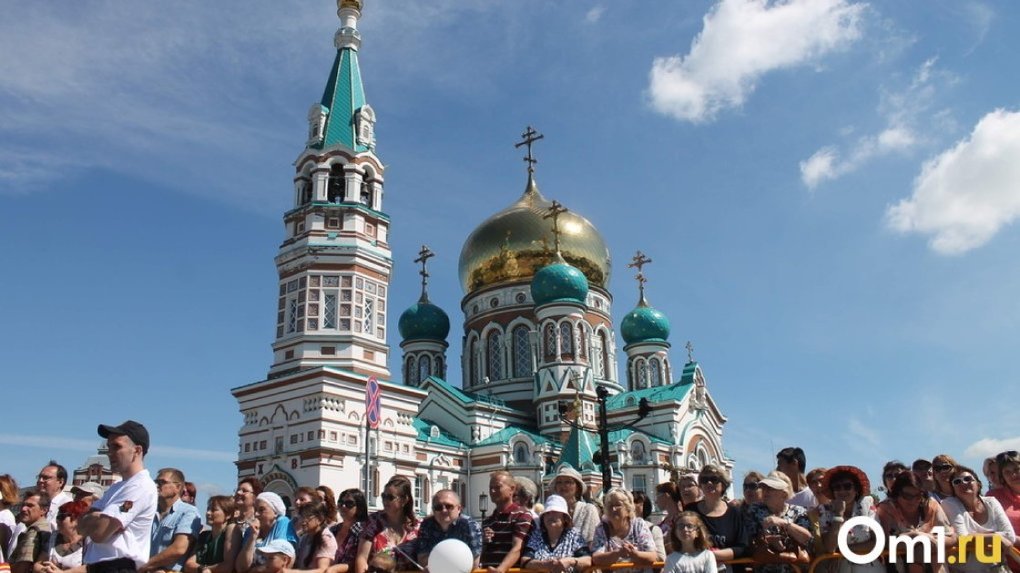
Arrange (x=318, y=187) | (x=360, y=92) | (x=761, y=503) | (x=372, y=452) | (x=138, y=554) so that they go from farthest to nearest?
1. (x=360, y=92)
2. (x=318, y=187)
3. (x=372, y=452)
4. (x=761, y=503)
5. (x=138, y=554)

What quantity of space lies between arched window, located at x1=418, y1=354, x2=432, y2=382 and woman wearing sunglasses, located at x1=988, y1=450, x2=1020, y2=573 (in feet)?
122

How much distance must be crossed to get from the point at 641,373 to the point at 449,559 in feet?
133

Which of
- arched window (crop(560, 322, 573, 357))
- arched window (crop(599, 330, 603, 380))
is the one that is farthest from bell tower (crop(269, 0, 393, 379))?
arched window (crop(599, 330, 603, 380))

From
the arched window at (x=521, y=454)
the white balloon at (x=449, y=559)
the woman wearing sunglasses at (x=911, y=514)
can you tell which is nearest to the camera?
the white balloon at (x=449, y=559)

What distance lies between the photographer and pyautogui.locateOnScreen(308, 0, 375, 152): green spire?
32.4 metres

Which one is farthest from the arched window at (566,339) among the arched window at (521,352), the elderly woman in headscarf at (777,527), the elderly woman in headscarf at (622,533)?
the elderly woman in headscarf at (622,533)

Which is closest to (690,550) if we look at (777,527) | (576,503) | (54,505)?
(777,527)

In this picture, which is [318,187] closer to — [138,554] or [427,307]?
[427,307]

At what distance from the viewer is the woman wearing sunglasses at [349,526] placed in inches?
264

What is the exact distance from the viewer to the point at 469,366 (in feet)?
147

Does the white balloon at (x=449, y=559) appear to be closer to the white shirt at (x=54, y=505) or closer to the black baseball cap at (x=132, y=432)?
the black baseball cap at (x=132, y=432)

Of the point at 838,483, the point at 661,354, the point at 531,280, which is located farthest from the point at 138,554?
the point at 661,354

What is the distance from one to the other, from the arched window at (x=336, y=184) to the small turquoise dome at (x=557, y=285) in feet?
37.3

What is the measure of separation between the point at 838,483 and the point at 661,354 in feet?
130
